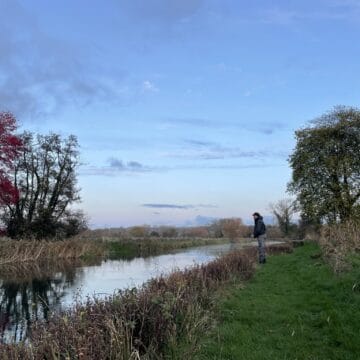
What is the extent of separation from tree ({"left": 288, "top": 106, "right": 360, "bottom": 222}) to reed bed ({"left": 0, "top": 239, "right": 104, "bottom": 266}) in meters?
17.3

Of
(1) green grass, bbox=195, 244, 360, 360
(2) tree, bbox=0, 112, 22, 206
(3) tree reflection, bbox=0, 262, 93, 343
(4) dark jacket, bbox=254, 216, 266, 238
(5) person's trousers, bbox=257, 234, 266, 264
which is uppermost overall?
(2) tree, bbox=0, 112, 22, 206

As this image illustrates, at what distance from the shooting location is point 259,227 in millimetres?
20484

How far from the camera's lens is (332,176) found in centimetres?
3108

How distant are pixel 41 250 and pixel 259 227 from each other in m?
17.4

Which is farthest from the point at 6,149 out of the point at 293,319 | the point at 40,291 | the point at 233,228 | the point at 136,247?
the point at 233,228

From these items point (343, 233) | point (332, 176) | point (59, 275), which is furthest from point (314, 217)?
point (59, 275)

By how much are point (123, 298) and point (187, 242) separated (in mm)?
55660

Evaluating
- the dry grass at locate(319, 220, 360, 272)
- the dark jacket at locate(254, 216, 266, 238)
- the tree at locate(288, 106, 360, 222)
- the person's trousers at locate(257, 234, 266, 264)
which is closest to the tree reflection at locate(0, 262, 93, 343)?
the dry grass at locate(319, 220, 360, 272)

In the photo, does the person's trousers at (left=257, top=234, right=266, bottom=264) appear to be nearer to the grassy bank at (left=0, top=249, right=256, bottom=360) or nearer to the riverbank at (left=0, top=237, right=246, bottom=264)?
the grassy bank at (left=0, top=249, right=256, bottom=360)

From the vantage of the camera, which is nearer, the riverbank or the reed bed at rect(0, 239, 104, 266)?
the reed bed at rect(0, 239, 104, 266)

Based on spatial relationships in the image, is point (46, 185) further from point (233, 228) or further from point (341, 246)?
point (233, 228)

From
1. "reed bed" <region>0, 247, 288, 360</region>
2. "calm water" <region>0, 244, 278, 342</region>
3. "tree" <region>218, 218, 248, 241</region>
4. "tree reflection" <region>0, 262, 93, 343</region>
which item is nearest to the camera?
"reed bed" <region>0, 247, 288, 360</region>

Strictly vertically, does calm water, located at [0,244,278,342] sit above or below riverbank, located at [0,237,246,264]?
below

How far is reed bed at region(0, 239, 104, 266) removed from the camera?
29234 mm
